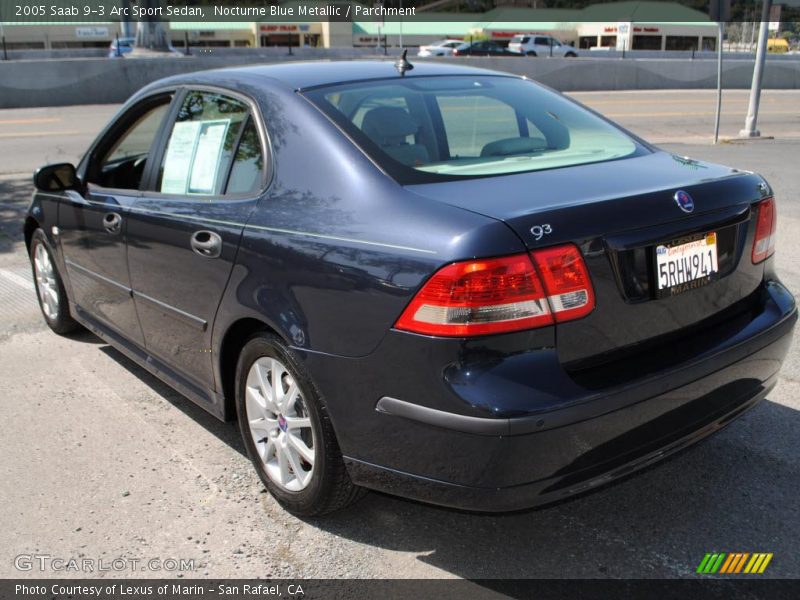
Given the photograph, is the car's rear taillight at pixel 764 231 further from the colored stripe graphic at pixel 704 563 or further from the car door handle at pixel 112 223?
the car door handle at pixel 112 223

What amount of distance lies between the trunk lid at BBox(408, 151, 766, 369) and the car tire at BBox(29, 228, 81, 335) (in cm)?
324

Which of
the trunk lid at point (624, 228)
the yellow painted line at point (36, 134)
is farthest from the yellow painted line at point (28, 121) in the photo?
the trunk lid at point (624, 228)

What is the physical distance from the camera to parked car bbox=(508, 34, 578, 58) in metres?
48.2

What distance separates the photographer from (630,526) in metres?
2.94

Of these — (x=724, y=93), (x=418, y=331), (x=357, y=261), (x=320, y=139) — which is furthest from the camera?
(x=724, y=93)

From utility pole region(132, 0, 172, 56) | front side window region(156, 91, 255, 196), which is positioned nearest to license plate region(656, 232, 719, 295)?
front side window region(156, 91, 255, 196)

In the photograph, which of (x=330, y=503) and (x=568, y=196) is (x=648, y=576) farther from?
(x=568, y=196)

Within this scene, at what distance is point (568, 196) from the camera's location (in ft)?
8.20

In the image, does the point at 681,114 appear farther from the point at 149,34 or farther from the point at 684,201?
the point at 684,201

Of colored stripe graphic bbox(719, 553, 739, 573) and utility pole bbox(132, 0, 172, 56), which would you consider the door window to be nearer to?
colored stripe graphic bbox(719, 553, 739, 573)

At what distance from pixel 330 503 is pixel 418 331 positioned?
90 centimetres

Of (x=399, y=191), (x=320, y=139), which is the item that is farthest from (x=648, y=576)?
(x=320, y=139)

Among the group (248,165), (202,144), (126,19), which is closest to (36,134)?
(202,144)

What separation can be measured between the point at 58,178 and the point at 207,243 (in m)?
1.71
